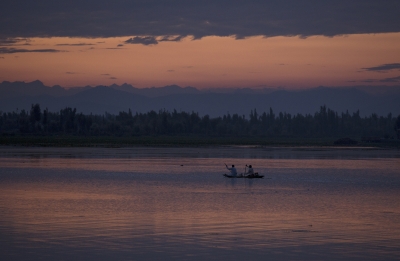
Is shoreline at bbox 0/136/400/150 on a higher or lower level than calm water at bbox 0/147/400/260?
higher

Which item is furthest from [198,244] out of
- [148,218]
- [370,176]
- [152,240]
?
[370,176]

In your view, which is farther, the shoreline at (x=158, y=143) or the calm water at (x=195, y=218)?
the shoreline at (x=158, y=143)

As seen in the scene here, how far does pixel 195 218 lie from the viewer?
2228cm

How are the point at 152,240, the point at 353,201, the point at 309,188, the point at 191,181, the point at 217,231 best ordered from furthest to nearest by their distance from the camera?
the point at 191,181, the point at 309,188, the point at 353,201, the point at 217,231, the point at 152,240

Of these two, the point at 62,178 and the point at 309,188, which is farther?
the point at 62,178

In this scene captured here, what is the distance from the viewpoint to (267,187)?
3572 centimetres

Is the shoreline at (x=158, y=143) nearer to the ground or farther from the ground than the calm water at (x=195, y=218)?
farther from the ground

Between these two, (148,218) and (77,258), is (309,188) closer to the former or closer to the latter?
(148,218)

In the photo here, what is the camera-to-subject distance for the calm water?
16625mm

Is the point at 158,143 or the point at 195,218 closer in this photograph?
the point at 195,218

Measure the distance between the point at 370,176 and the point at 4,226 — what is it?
30.7 meters

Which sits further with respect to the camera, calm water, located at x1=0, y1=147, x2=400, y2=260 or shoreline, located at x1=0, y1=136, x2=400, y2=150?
shoreline, located at x1=0, y1=136, x2=400, y2=150

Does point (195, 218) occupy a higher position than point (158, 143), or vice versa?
point (158, 143)

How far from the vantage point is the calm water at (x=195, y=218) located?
1662 cm
